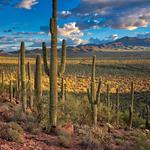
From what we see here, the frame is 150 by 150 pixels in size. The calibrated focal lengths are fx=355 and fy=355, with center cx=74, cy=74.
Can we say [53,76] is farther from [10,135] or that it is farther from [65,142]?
[10,135]

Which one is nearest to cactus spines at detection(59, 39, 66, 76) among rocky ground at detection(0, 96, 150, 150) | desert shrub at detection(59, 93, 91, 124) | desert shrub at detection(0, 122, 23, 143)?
rocky ground at detection(0, 96, 150, 150)

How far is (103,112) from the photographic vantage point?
2881 centimetres

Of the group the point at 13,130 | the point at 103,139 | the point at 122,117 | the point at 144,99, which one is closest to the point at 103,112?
the point at 122,117

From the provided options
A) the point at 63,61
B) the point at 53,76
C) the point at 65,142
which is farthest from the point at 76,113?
the point at 65,142

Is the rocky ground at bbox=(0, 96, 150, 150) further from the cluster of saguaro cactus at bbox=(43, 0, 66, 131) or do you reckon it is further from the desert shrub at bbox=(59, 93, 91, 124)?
the desert shrub at bbox=(59, 93, 91, 124)

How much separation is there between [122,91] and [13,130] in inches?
1903

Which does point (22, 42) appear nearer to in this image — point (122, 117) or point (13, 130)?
point (13, 130)

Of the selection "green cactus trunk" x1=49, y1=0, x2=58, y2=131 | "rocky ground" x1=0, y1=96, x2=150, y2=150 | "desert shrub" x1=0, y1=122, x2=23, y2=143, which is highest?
"green cactus trunk" x1=49, y1=0, x2=58, y2=131

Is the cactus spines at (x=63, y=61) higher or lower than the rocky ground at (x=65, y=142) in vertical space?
higher

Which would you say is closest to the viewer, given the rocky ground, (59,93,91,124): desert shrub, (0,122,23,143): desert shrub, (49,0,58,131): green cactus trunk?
the rocky ground

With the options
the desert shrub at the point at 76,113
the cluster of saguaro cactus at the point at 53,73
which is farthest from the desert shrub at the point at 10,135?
the desert shrub at the point at 76,113

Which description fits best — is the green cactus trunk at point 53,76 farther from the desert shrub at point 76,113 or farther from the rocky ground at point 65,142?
the desert shrub at point 76,113

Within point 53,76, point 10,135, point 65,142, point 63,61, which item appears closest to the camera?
point 10,135

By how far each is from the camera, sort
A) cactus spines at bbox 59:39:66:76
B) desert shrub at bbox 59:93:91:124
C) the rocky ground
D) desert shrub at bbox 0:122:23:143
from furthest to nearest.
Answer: desert shrub at bbox 59:93:91:124
cactus spines at bbox 59:39:66:76
desert shrub at bbox 0:122:23:143
the rocky ground
